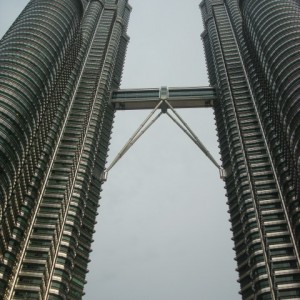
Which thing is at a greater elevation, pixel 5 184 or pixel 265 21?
pixel 265 21

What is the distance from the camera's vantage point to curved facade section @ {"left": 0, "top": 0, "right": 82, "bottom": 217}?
81312 millimetres

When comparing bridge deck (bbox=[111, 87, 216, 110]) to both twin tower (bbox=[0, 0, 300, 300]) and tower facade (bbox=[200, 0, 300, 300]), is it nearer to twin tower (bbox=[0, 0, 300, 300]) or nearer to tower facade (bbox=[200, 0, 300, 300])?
twin tower (bbox=[0, 0, 300, 300])

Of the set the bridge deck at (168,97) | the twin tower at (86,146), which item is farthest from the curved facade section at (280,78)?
the bridge deck at (168,97)

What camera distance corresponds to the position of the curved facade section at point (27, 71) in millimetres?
81312

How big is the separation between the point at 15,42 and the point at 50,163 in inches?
1195

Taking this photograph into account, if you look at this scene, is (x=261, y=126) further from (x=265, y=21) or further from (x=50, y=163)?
(x=50, y=163)

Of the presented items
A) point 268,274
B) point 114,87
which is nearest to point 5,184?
point 268,274

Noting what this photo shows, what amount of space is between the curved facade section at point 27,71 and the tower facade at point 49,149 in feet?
0.69

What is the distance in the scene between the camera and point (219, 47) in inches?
5773

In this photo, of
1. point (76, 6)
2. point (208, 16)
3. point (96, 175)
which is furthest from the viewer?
point (208, 16)

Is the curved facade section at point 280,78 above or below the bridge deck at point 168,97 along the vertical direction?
below

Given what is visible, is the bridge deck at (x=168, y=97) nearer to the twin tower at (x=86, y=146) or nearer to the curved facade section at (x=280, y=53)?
the twin tower at (x=86, y=146)

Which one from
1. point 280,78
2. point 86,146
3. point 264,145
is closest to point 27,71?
point 86,146

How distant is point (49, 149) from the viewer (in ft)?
338
